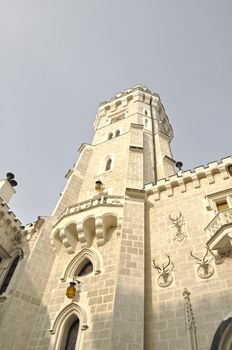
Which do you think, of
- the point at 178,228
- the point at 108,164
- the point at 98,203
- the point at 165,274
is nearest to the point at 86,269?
the point at 98,203

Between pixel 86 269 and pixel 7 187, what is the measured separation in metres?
9.23

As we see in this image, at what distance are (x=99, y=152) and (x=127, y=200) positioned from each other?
339 inches

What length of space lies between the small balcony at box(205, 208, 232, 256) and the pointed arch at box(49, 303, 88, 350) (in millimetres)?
5332

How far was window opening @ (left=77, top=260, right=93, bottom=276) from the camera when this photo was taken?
39.5 ft

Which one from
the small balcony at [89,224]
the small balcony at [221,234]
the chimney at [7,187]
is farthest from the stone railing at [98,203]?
the chimney at [7,187]

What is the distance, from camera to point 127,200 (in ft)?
42.7

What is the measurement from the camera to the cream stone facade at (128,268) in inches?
344

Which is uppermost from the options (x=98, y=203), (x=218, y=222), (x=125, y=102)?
(x=125, y=102)

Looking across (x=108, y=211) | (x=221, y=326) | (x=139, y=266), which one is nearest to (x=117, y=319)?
(x=139, y=266)

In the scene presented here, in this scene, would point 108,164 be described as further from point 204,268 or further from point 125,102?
point 125,102

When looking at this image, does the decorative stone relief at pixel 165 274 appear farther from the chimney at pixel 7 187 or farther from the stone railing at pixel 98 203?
the chimney at pixel 7 187

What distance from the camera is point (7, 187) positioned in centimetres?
1842

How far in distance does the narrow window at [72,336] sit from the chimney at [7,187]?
32.4ft

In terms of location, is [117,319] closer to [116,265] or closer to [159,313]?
[159,313]
